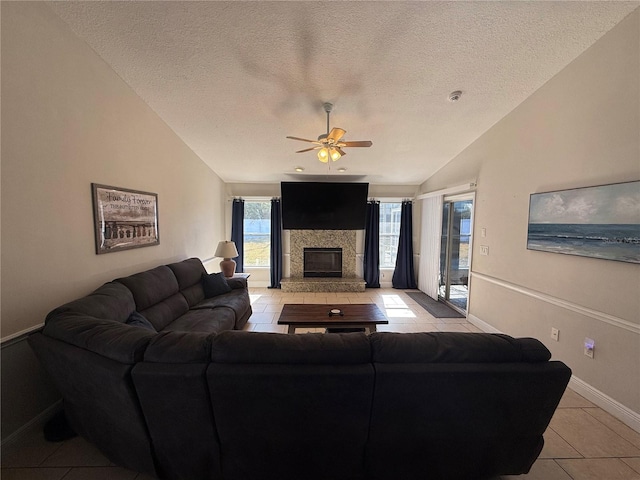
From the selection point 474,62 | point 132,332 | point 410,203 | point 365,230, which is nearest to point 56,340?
point 132,332

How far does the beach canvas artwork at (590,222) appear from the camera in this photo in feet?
5.99

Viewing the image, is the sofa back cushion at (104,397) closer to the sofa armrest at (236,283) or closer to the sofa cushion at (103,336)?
the sofa cushion at (103,336)

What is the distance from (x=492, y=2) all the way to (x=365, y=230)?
4.25 m

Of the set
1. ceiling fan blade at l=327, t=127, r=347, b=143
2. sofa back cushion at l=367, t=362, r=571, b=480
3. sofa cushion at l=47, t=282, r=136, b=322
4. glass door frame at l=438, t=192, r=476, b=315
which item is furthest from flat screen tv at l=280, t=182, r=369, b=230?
sofa back cushion at l=367, t=362, r=571, b=480

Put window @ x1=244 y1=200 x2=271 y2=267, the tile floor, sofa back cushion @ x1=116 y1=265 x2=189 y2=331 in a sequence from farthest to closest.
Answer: window @ x1=244 y1=200 x2=271 y2=267 < sofa back cushion @ x1=116 y1=265 x2=189 y2=331 < the tile floor

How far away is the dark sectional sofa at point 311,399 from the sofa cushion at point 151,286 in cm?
101

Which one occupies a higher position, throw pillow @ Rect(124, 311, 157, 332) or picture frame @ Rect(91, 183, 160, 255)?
picture frame @ Rect(91, 183, 160, 255)

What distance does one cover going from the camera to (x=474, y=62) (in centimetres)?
222

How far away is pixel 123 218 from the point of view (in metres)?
2.52

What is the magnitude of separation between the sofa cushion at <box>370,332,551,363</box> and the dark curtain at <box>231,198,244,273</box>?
194 inches

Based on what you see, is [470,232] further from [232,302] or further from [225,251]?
[225,251]

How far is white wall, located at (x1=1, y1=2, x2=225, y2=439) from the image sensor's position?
5.05 feet

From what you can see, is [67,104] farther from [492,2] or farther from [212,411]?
[492,2]

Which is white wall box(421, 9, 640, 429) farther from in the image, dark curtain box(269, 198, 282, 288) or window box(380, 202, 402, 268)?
dark curtain box(269, 198, 282, 288)
